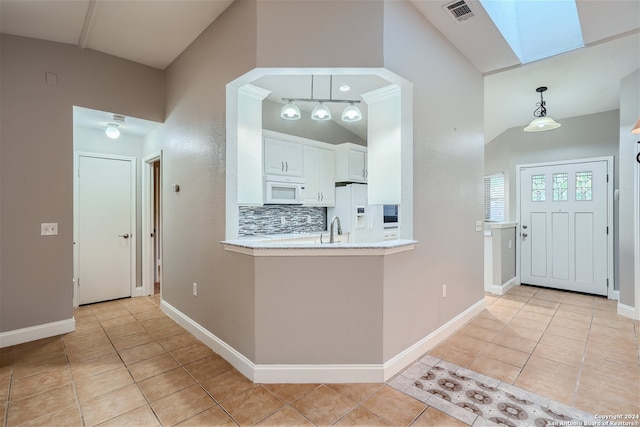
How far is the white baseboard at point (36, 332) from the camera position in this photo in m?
2.84

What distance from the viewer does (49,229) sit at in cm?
306

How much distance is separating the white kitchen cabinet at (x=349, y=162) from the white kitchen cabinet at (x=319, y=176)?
0.11 metres

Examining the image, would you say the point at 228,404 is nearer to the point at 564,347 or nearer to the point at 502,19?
the point at 564,347

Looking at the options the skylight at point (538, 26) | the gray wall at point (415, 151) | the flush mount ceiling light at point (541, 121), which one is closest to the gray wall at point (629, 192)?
the flush mount ceiling light at point (541, 121)

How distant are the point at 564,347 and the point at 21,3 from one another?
18.4 feet

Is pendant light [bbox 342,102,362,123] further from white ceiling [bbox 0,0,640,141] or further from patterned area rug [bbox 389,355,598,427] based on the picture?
patterned area rug [bbox 389,355,598,427]

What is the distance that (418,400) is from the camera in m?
1.97

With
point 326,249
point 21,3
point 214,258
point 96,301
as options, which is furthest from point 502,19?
point 96,301

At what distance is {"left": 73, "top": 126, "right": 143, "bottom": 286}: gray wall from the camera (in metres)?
3.97

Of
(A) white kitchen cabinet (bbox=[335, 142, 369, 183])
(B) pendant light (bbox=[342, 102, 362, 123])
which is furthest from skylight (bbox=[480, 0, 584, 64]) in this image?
(A) white kitchen cabinet (bbox=[335, 142, 369, 183])

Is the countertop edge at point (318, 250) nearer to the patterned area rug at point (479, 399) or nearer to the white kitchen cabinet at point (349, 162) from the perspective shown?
the patterned area rug at point (479, 399)

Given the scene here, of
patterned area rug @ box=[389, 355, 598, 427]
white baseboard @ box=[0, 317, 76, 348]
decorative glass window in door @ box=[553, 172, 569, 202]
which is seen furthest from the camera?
decorative glass window in door @ box=[553, 172, 569, 202]

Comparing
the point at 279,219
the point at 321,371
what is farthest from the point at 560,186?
the point at 321,371

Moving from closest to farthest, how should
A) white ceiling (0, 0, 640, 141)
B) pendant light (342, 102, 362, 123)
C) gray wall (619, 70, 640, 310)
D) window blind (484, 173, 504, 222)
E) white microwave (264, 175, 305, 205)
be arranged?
white ceiling (0, 0, 640, 141) < gray wall (619, 70, 640, 310) < pendant light (342, 102, 362, 123) < white microwave (264, 175, 305, 205) < window blind (484, 173, 504, 222)
